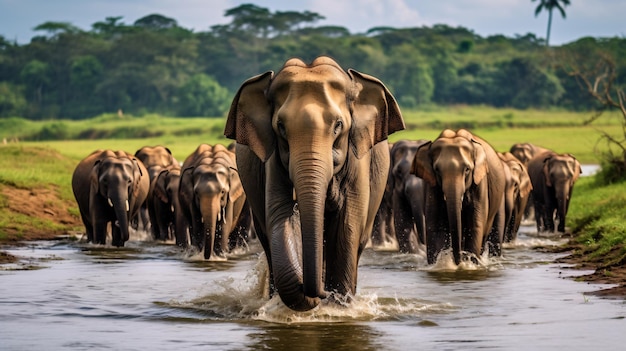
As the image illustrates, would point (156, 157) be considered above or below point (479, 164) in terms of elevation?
below

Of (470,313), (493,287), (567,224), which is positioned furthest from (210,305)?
(567,224)

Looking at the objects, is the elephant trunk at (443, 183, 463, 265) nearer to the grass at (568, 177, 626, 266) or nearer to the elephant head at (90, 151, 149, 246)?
the grass at (568, 177, 626, 266)

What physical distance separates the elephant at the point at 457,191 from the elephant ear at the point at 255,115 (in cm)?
505

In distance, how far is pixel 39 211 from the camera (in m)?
23.7

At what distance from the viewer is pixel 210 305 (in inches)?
479

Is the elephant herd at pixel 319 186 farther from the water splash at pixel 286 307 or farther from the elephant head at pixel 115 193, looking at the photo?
the water splash at pixel 286 307

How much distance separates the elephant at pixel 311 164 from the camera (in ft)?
31.2

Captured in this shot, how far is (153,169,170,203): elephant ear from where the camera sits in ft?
69.4

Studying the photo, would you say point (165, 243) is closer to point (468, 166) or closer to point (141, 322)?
point (468, 166)

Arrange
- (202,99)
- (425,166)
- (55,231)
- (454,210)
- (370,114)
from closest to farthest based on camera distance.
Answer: (370,114)
(454,210)
(425,166)
(55,231)
(202,99)

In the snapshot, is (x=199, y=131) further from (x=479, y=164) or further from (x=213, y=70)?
(x=479, y=164)

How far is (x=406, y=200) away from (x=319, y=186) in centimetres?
1031

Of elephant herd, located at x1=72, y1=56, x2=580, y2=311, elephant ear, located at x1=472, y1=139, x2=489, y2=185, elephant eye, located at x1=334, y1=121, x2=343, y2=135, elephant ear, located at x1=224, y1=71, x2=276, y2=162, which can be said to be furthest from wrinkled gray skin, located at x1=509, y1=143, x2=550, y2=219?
elephant eye, located at x1=334, y1=121, x2=343, y2=135

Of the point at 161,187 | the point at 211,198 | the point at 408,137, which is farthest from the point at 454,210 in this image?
the point at 408,137
